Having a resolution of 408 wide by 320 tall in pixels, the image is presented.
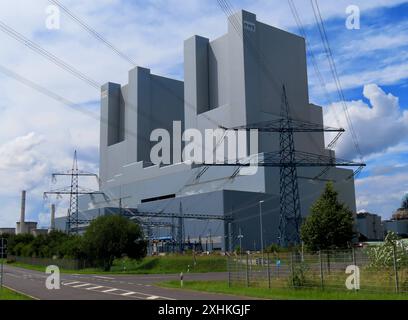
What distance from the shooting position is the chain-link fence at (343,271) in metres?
22.0

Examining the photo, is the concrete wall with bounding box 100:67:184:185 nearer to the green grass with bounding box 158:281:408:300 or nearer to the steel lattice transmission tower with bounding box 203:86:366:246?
the steel lattice transmission tower with bounding box 203:86:366:246

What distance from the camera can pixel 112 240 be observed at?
66875 millimetres

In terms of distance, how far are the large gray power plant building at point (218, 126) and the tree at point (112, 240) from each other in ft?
115

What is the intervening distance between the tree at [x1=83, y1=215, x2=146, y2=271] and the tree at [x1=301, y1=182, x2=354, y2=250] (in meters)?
29.7

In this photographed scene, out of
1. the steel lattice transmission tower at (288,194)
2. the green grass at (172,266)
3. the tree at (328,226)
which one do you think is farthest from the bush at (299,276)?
the steel lattice transmission tower at (288,194)

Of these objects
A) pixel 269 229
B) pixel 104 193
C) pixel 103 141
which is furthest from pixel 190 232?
pixel 103 141

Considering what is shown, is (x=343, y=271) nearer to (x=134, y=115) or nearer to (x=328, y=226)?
(x=328, y=226)

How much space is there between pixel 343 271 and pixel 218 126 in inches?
3648

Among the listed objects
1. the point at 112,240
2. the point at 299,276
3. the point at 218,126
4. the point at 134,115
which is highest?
the point at 134,115

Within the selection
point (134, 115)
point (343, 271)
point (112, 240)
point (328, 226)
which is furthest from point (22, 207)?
point (343, 271)

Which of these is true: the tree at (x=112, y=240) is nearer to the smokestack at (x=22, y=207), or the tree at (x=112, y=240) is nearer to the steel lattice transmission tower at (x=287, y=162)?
the steel lattice transmission tower at (x=287, y=162)

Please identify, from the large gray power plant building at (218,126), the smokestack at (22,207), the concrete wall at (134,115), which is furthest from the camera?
the smokestack at (22,207)

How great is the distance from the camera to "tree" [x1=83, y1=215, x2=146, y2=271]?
218 feet

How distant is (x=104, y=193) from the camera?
155m
